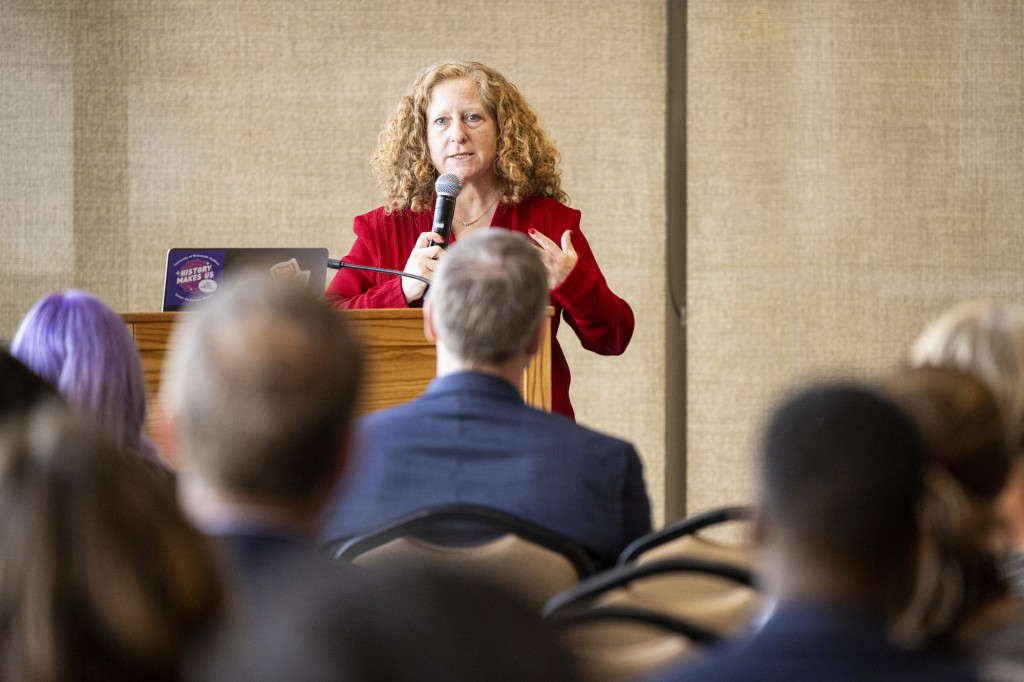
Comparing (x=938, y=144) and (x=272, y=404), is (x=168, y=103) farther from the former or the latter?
(x=272, y=404)

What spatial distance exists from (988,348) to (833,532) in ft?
2.53

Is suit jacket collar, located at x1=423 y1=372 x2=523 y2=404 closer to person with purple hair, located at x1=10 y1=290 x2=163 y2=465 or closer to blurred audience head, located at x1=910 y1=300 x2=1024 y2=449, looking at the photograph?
person with purple hair, located at x1=10 y1=290 x2=163 y2=465

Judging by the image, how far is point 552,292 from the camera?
2.82m

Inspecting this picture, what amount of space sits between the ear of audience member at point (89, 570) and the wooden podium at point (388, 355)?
189 cm

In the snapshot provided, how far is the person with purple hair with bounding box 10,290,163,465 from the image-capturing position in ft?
5.45

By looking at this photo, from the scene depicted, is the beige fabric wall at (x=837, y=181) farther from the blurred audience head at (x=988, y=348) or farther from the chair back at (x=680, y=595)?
the chair back at (x=680, y=595)

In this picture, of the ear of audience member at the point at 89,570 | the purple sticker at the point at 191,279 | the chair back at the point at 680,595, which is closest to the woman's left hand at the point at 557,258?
the purple sticker at the point at 191,279

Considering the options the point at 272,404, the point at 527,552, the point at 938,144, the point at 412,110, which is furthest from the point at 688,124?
the point at 272,404

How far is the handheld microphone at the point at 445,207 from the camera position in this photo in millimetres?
2795

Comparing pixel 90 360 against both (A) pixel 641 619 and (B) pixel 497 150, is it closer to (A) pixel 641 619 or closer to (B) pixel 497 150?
(A) pixel 641 619

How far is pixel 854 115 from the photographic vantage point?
442cm

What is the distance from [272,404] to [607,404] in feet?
11.9

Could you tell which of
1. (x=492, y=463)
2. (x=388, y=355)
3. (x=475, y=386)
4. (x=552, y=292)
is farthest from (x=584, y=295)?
(x=492, y=463)

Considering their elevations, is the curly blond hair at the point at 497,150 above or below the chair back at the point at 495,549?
above
